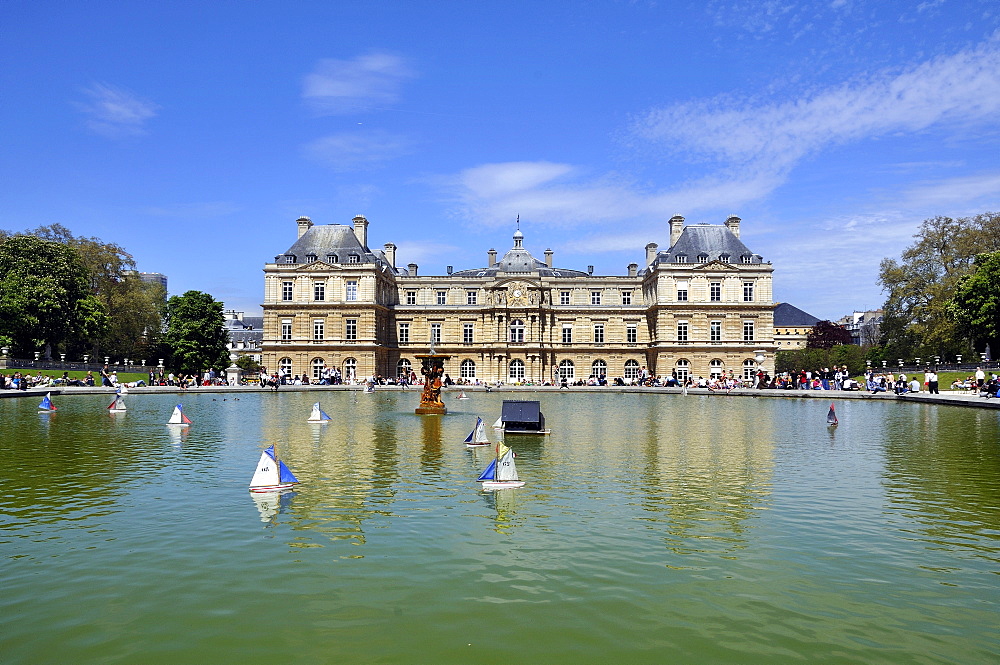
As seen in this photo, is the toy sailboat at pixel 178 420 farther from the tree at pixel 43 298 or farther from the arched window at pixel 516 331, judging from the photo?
the arched window at pixel 516 331

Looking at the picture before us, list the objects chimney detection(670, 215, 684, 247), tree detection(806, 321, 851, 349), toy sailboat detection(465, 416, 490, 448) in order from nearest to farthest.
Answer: toy sailboat detection(465, 416, 490, 448) < chimney detection(670, 215, 684, 247) < tree detection(806, 321, 851, 349)

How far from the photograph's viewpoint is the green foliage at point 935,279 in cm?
6034

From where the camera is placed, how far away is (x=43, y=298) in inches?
2237

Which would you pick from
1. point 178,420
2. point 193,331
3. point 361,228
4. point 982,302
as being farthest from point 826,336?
point 178,420

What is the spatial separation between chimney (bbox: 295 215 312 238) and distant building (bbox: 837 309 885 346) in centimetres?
9877

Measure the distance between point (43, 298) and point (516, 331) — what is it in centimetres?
4249

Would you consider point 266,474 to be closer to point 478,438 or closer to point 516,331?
point 478,438

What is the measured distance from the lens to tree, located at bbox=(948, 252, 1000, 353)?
50594 millimetres

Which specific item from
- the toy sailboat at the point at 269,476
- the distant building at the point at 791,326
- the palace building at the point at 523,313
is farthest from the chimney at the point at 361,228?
the distant building at the point at 791,326

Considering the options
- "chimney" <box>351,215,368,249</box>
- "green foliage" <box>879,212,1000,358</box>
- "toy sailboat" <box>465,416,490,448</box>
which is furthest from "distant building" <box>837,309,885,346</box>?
"toy sailboat" <box>465,416,490,448</box>

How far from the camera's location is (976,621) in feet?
23.3

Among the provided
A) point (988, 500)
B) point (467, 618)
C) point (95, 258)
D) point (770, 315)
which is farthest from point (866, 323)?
point (467, 618)

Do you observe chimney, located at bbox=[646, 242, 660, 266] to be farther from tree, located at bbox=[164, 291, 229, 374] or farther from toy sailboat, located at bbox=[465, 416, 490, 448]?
toy sailboat, located at bbox=[465, 416, 490, 448]

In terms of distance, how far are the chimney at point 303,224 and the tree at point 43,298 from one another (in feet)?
65.8
